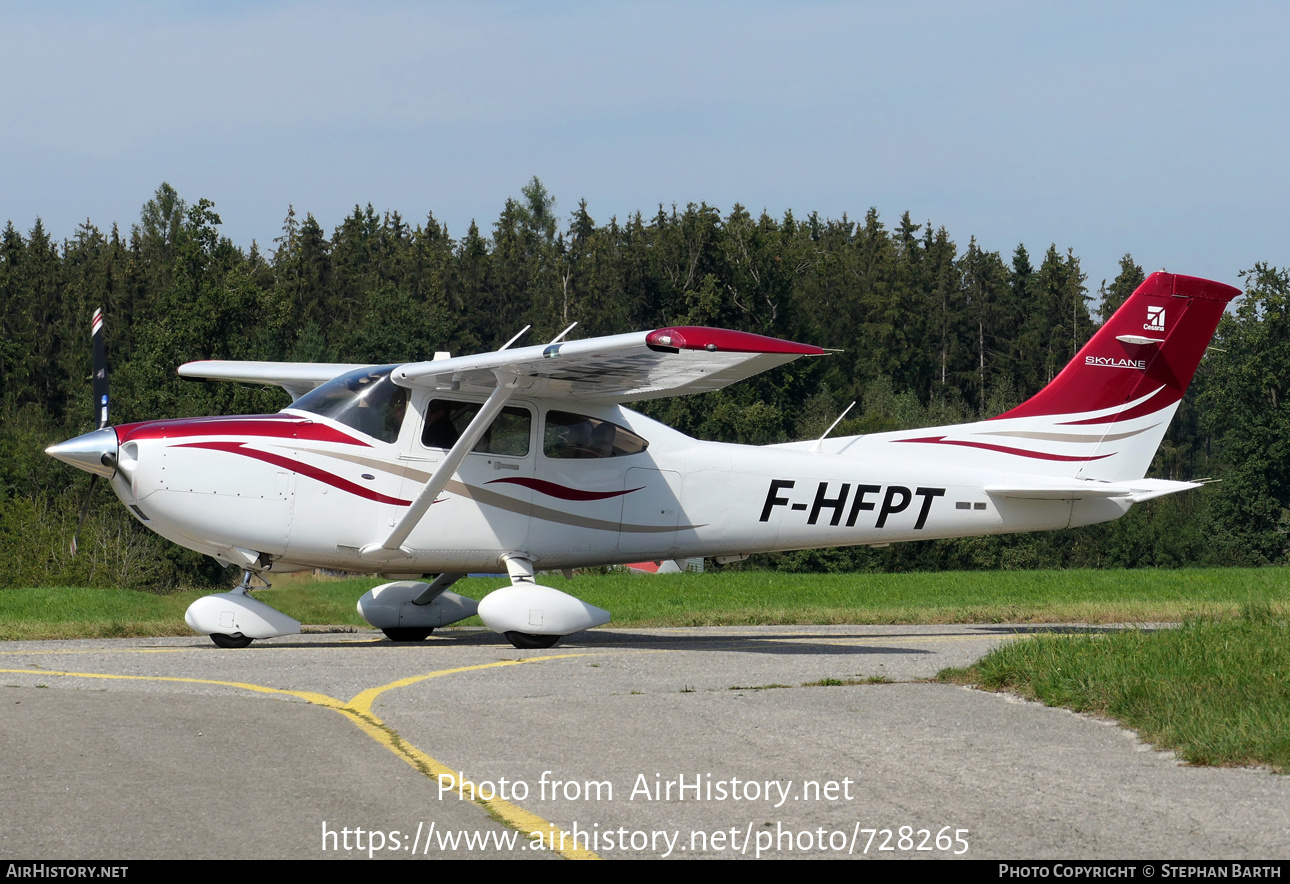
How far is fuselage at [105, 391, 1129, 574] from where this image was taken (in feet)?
39.1

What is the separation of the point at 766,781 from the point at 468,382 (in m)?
6.98

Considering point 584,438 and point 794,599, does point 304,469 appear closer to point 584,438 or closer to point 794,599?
point 584,438

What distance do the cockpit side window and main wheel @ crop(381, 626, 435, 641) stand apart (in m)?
2.43

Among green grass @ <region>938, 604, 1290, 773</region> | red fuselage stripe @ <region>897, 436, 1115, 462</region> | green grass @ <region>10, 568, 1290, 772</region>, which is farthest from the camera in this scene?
red fuselage stripe @ <region>897, 436, 1115, 462</region>

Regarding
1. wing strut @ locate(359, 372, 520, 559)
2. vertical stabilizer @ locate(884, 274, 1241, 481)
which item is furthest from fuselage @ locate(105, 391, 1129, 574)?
vertical stabilizer @ locate(884, 274, 1241, 481)

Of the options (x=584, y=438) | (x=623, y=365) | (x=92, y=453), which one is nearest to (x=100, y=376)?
(x=92, y=453)

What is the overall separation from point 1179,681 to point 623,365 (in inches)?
213

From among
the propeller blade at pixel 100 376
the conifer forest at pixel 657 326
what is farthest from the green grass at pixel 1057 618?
the conifer forest at pixel 657 326

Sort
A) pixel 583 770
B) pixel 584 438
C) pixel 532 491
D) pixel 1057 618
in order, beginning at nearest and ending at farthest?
pixel 583 770
pixel 532 491
pixel 584 438
pixel 1057 618

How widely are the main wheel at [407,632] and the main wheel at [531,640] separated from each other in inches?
68.8

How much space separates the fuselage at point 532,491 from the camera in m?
11.9

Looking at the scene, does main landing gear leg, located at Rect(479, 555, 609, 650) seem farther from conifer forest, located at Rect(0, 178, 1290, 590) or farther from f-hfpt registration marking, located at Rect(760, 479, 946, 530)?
conifer forest, located at Rect(0, 178, 1290, 590)

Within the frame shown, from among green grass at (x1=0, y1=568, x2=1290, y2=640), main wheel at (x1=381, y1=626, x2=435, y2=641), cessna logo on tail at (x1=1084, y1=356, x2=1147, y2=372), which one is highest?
cessna logo on tail at (x1=1084, y1=356, x2=1147, y2=372)

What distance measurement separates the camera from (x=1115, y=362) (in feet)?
48.8
